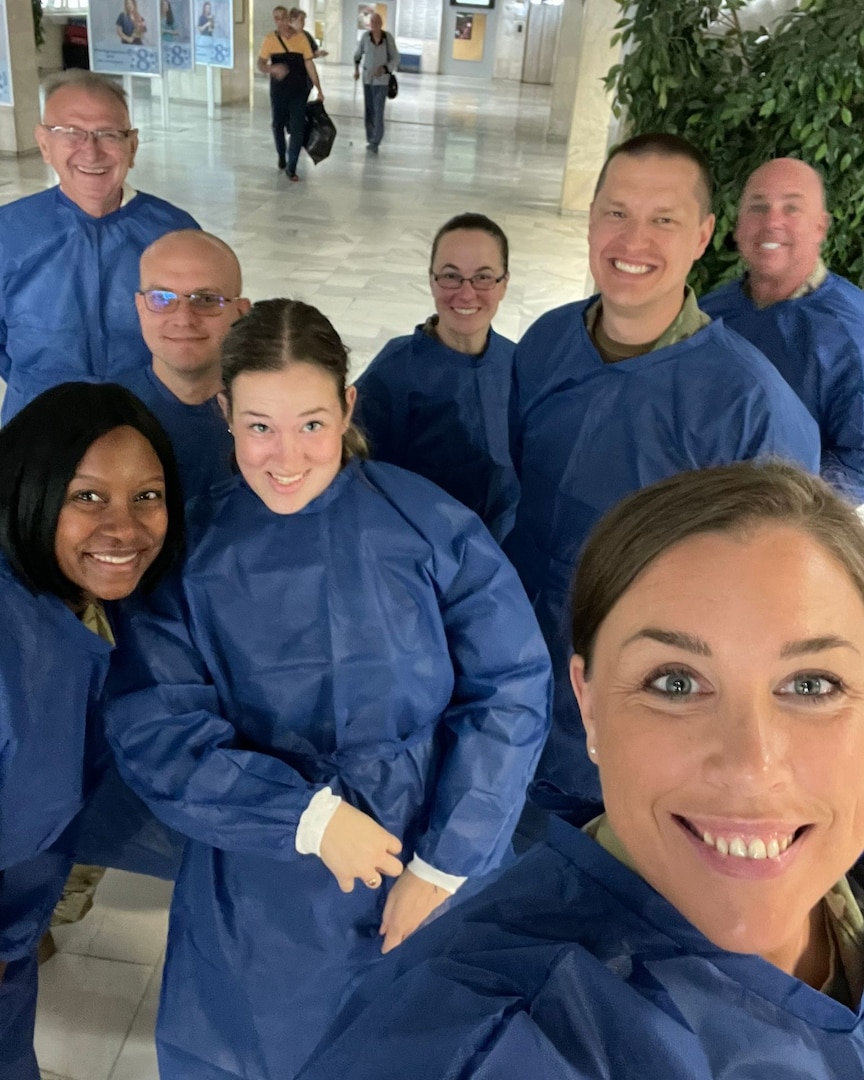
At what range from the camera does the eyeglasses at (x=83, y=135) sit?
2.95 m

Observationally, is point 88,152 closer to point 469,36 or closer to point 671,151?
point 671,151

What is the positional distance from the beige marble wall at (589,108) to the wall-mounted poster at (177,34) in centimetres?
558

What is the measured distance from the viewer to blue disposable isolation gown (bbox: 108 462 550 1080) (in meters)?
1.62

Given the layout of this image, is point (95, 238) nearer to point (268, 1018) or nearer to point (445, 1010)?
point (268, 1018)

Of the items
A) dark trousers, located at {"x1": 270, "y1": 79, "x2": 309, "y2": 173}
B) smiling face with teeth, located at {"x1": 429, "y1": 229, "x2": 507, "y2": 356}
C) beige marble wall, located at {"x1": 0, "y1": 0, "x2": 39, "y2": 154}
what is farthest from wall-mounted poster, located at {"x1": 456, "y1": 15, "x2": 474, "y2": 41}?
smiling face with teeth, located at {"x1": 429, "y1": 229, "x2": 507, "y2": 356}

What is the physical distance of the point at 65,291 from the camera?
A: 293 centimetres

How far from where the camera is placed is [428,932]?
1.00 metres

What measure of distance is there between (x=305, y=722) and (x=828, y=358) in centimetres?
190

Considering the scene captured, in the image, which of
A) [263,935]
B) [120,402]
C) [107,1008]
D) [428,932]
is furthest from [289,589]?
[107,1008]

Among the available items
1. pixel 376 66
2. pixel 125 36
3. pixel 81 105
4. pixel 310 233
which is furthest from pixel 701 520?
pixel 376 66

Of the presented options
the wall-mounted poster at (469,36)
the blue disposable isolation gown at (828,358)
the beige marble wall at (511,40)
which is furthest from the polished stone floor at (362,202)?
the wall-mounted poster at (469,36)

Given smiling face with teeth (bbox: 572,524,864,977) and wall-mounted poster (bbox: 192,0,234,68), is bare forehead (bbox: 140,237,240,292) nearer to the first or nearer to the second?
smiling face with teeth (bbox: 572,524,864,977)

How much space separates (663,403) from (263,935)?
1.36 m

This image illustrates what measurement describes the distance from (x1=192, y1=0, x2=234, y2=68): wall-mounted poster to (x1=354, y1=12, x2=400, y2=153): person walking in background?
192 cm
